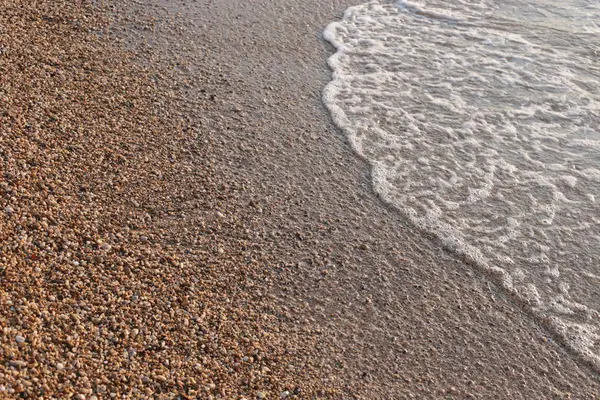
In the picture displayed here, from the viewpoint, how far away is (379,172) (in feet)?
12.9

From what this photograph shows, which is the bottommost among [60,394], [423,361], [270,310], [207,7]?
[423,361]

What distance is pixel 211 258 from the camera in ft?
10.1

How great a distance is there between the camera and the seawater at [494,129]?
345cm

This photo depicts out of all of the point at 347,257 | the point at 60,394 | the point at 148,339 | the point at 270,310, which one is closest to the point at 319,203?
the point at 347,257

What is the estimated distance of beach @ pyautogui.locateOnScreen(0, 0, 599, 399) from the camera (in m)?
2.54

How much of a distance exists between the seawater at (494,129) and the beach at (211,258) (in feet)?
0.62

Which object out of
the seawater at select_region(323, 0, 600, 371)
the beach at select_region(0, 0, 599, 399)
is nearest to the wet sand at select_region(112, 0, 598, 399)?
the beach at select_region(0, 0, 599, 399)

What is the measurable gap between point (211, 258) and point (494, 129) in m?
2.31

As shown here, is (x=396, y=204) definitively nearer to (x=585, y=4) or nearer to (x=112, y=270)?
(x=112, y=270)

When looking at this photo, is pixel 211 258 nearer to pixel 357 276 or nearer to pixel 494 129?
pixel 357 276

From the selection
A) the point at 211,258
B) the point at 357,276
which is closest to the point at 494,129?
the point at 357,276

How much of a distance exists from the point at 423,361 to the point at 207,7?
11.8ft

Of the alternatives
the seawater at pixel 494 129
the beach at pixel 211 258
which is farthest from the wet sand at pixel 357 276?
the seawater at pixel 494 129

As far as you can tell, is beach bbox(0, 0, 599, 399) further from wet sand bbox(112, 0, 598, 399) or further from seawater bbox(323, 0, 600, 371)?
seawater bbox(323, 0, 600, 371)
